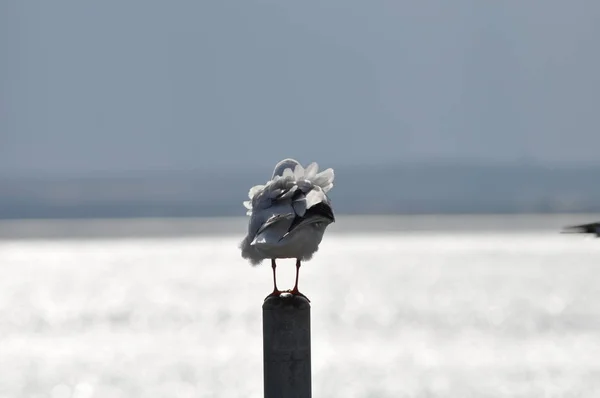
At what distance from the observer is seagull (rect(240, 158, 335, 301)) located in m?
11.7

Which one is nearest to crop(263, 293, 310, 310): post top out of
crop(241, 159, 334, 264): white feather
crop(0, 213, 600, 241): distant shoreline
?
crop(241, 159, 334, 264): white feather

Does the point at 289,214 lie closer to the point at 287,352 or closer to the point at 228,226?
the point at 287,352

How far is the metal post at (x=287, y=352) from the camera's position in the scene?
1066 centimetres

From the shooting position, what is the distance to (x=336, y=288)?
50.4m

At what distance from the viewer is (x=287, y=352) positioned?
1067 cm

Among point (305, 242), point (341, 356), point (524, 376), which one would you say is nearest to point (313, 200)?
point (305, 242)

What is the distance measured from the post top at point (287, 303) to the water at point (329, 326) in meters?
12.3

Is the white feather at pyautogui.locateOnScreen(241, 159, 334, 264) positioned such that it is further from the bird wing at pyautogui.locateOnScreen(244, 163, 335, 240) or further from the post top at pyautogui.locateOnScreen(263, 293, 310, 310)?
the post top at pyautogui.locateOnScreen(263, 293, 310, 310)

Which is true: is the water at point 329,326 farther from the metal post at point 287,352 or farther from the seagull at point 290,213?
the metal post at point 287,352

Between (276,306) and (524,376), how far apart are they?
14949 mm

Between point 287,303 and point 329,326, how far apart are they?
24021 millimetres

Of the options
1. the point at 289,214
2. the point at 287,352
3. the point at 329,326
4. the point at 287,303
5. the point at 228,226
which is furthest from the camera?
the point at 228,226

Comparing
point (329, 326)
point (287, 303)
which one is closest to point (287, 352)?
point (287, 303)

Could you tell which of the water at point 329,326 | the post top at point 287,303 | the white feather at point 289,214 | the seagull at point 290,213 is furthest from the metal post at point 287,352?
the water at point 329,326
